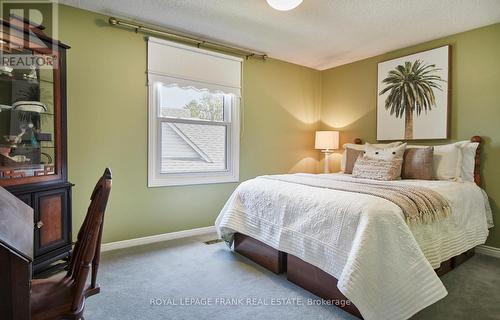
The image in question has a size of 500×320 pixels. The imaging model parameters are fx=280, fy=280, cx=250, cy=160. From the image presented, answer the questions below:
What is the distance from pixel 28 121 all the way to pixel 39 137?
15cm

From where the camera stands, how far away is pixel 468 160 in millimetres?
2891

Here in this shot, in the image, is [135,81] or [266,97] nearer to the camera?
[135,81]

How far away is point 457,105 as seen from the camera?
3.16 metres

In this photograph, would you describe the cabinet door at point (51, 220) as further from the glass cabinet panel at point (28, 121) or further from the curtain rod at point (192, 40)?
the curtain rod at point (192, 40)

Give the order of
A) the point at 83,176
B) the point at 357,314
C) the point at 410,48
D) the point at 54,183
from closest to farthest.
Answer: the point at 357,314, the point at 54,183, the point at 83,176, the point at 410,48

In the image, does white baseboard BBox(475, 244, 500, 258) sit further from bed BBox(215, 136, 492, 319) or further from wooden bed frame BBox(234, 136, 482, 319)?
bed BBox(215, 136, 492, 319)

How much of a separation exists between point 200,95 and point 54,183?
6.27ft

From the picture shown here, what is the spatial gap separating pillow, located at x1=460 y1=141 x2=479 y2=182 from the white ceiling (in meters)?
1.26

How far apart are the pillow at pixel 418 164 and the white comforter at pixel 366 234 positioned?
13.3 inches

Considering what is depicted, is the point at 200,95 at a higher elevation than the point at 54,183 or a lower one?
higher

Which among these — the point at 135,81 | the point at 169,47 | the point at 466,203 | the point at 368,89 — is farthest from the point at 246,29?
the point at 466,203

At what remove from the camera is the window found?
3.19 m

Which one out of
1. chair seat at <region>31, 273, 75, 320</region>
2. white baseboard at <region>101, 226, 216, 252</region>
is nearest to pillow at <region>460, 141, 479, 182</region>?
white baseboard at <region>101, 226, 216, 252</region>

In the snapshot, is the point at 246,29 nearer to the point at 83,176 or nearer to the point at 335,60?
the point at 335,60
